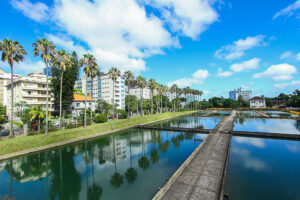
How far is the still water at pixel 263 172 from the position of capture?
40.4 ft

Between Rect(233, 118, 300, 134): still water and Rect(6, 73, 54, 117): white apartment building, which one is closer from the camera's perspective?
Rect(233, 118, 300, 134): still water

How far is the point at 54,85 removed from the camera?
50.5 meters

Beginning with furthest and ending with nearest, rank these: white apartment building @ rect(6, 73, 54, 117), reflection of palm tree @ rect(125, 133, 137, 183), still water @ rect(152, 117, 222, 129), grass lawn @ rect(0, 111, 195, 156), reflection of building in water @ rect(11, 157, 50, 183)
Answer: white apartment building @ rect(6, 73, 54, 117)
still water @ rect(152, 117, 222, 129)
grass lawn @ rect(0, 111, 195, 156)
reflection of building in water @ rect(11, 157, 50, 183)
reflection of palm tree @ rect(125, 133, 137, 183)

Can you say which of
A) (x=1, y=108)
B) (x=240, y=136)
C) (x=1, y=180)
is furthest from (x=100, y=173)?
(x=1, y=108)

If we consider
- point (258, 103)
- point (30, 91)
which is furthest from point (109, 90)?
point (258, 103)

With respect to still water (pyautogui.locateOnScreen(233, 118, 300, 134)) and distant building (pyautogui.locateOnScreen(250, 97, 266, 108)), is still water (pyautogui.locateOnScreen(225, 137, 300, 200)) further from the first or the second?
distant building (pyautogui.locateOnScreen(250, 97, 266, 108))

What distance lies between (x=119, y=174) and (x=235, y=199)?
39.1 ft

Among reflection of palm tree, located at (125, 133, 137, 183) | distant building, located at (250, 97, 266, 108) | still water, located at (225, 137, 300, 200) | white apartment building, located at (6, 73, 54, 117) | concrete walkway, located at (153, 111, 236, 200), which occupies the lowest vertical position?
reflection of palm tree, located at (125, 133, 137, 183)

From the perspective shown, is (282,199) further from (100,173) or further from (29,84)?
(29,84)

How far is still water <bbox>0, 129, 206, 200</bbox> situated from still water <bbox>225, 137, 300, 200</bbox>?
253 inches

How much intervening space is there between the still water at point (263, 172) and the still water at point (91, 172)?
6.42 m

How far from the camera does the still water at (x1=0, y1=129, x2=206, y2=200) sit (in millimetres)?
13336

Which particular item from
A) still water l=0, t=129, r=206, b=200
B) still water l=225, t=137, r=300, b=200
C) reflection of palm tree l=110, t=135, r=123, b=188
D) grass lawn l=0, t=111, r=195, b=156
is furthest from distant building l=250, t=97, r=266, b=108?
reflection of palm tree l=110, t=135, r=123, b=188

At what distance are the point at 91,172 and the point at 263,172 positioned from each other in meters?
20.4
